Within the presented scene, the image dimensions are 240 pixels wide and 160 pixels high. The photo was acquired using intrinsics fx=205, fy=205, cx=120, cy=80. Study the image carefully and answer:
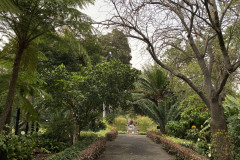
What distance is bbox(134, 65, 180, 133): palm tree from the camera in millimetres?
14812

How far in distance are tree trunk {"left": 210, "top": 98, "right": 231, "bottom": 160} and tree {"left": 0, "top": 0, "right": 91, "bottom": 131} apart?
4693mm

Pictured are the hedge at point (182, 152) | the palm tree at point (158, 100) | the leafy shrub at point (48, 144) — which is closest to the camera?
the hedge at point (182, 152)

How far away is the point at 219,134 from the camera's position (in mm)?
5609

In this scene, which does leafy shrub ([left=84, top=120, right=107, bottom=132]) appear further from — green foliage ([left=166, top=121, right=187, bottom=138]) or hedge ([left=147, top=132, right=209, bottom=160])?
hedge ([left=147, top=132, right=209, bottom=160])

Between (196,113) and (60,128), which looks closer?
(60,128)

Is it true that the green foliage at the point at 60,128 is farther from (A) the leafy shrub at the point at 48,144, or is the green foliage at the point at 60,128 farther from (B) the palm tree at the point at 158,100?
(B) the palm tree at the point at 158,100

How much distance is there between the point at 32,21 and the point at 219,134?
20.8ft

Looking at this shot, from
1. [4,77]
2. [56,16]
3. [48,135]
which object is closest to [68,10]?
[56,16]

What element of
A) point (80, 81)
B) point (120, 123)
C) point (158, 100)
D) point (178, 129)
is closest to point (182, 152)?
point (80, 81)

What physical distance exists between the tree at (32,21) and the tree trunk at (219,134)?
15.4 ft

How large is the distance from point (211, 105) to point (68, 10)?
5.23 meters

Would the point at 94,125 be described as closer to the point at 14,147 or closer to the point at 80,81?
the point at 80,81

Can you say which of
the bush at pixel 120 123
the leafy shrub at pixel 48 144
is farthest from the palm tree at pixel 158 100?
the leafy shrub at pixel 48 144

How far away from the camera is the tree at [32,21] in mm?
6031
